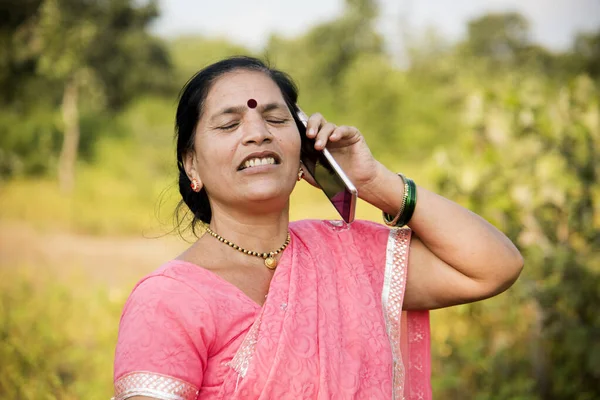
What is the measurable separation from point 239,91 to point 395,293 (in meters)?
0.82

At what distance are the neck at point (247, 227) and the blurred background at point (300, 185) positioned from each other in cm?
34

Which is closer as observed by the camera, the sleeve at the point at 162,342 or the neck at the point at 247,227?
the sleeve at the point at 162,342

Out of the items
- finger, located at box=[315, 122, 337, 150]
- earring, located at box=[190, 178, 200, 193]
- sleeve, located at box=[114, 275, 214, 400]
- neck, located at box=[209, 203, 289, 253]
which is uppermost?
finger, located at box=[315, 122, 337, 150]

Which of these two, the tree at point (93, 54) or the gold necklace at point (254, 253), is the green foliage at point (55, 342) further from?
the tree at point (93, 54)

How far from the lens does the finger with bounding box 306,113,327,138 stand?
2.04m

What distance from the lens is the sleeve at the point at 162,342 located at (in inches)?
60.3

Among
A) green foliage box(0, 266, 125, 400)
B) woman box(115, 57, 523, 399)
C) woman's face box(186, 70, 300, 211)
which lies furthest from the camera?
green foliage box(0, 266, 125, 400)

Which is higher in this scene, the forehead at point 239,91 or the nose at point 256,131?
the forehead at point 239,91

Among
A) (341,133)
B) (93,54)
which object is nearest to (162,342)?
(341,133)

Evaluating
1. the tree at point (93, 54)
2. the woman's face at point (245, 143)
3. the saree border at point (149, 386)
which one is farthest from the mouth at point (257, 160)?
the tree at point (93, 54)

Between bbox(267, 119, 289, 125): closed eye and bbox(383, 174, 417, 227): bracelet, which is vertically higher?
bbox(267, 119, 289, 125): closed eye

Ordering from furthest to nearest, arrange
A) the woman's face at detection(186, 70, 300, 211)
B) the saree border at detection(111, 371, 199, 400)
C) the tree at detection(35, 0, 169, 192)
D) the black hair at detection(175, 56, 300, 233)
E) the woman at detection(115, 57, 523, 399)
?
the tree at detection(35, 0, 169, 192)
the black hair at detection(175, 56, 300, 233)
the woman's face at detection(186, 70, 300, 211)
the woman at detection(115, 57, 523, 399)
the saree border at detection(111, 371, 199, 400)

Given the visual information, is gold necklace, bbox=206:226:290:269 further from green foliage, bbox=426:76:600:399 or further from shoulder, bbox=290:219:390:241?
green foliage, bbox=426:76:600:399

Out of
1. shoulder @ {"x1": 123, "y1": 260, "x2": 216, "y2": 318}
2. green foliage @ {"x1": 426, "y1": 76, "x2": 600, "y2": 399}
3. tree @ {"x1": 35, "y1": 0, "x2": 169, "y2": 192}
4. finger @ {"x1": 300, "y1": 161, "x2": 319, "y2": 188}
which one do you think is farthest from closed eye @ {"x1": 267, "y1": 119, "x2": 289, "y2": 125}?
tree @ {"x1": 35, "y1": 0, "x2": 169, "y2": 192}
